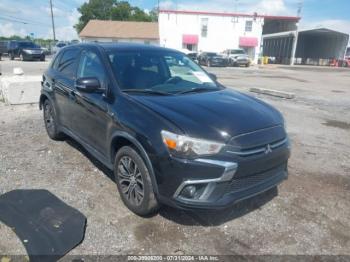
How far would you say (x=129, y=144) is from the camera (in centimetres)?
332

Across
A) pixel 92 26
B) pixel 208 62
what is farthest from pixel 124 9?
pixel 208 62

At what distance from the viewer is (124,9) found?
7200 cm

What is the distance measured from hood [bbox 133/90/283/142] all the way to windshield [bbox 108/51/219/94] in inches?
11.9

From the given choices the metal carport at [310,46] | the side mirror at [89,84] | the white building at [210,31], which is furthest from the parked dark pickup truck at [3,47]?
the metal carport at [310,46]

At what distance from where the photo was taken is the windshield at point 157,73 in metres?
3.68

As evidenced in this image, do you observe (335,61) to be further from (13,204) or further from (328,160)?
(13,204)

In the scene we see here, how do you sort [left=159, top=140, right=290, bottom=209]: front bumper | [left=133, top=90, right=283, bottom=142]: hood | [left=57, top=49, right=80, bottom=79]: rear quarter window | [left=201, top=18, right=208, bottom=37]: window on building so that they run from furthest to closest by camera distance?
[left=201, top=18, right=208, bottom=37]: window on building < [left=57, top=49, right=80, bottom=79]: rear quarter window < [left=133, top=90, right=283, bottom=142]: hood < [left=159, top=140, right=290, bottom=209]: front bumper

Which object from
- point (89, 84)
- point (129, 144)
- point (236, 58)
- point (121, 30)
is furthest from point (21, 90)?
point (121, 30)

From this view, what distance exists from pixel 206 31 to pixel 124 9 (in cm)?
3706

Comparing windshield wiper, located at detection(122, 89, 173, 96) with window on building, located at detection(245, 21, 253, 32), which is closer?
windshield wiper, located at detection(122, 89, 173, 96)

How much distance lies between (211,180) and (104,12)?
248 ft

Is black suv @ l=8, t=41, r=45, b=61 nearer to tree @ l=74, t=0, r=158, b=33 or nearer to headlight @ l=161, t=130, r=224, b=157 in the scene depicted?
headlight @ l=161, t=130, r=224, b=157

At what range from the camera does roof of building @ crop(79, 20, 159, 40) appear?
49109mm

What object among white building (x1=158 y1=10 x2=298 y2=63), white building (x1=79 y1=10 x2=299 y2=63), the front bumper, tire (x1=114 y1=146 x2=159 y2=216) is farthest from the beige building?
the front bumper
